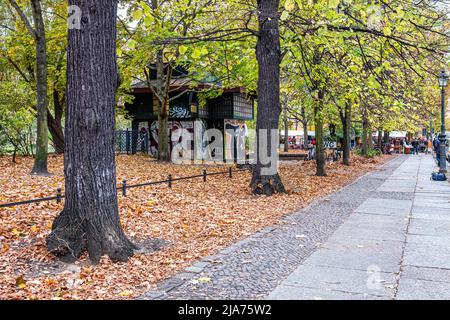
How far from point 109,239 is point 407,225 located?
19.3 ft

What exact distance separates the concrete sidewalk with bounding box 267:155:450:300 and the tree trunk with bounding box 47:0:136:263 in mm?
2555

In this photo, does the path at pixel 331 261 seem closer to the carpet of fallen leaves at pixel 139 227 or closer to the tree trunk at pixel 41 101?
the carpet of fallen leaves at pixel 139 227

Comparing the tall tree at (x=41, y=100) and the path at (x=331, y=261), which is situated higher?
the tall tree at (x=41, y=100)

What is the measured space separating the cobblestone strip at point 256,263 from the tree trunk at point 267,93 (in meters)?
2.63

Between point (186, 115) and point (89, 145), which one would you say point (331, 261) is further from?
point (186, 115)

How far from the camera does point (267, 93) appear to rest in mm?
12172

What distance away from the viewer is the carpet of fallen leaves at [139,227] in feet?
16.0

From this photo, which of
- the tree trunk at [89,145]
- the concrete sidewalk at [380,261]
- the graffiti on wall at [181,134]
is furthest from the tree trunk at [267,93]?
the graffiti on wall at [181,134]

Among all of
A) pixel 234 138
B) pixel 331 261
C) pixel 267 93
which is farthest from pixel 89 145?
pixel 234 138

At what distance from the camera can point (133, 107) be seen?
87.8 feet

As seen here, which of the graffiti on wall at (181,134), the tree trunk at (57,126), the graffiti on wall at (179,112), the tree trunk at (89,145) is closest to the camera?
the tree trunk at (89,145)

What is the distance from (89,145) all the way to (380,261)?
428 cm

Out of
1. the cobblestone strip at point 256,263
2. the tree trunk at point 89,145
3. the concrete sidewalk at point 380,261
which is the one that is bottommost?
the concrete sidewalk at point 380,261

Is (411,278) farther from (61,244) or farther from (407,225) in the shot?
(61,244)
